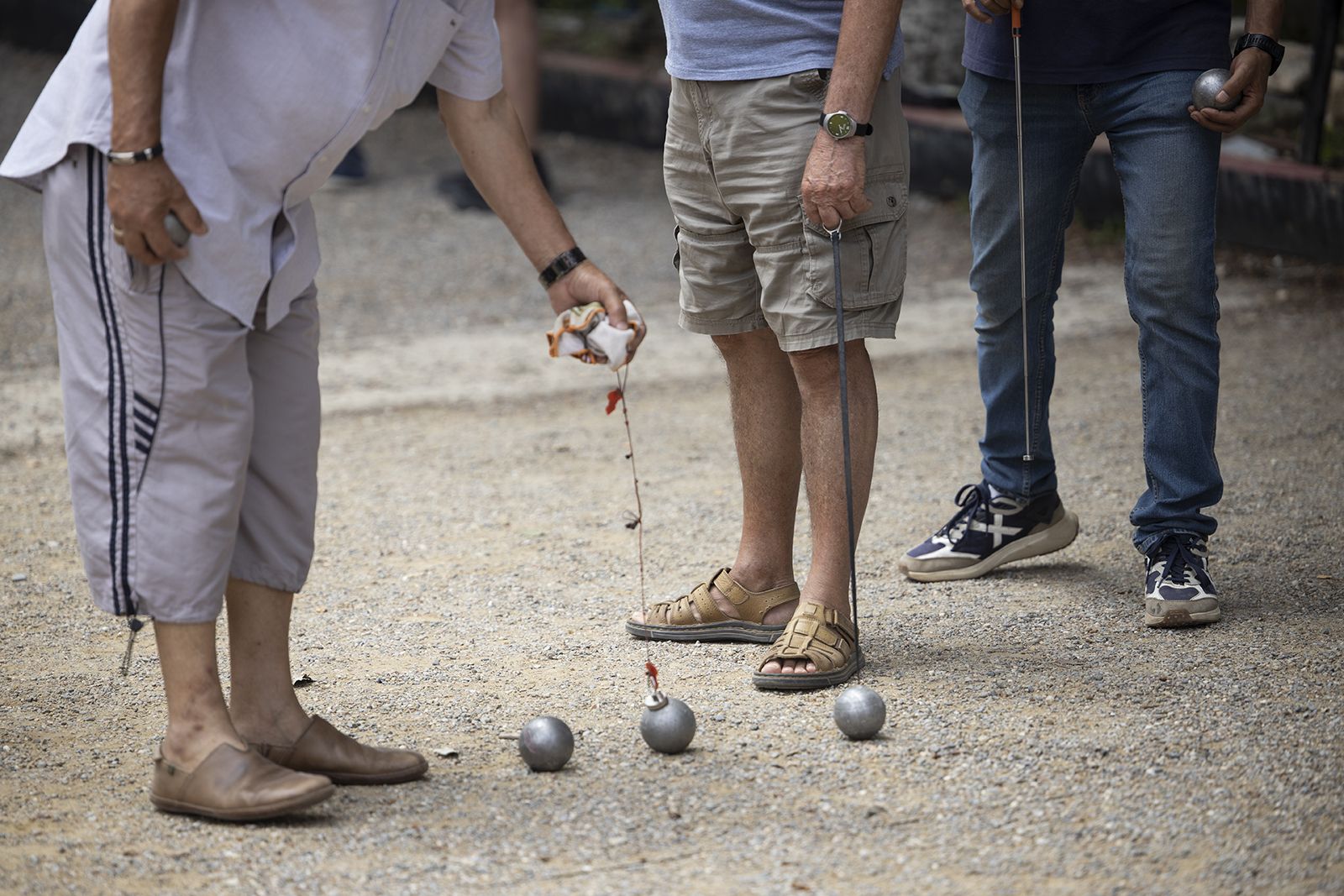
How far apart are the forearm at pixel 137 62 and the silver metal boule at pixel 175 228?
4.7 inches

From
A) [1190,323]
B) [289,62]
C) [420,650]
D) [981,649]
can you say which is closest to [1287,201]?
[1190,323]

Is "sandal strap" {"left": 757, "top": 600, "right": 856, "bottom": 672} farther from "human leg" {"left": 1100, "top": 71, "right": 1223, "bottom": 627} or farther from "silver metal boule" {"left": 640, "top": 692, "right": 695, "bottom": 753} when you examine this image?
"human leg" {"left": 1100, "top": 71, "right": 1223, "bottom": 627}

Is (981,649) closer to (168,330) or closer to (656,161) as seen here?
(168,330)

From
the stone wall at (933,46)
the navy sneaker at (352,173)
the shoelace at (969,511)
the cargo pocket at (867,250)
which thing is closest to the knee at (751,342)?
the cargo pocket at (867,250)

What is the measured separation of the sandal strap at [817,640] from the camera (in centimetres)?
335

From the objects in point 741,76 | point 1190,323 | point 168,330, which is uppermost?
point 741,76

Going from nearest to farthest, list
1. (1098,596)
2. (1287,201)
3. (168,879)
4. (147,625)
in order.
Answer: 1. (168,879)
2. (1098,596)
3. (147,625)
4. (1287,201)

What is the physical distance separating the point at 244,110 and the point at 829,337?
1.32m

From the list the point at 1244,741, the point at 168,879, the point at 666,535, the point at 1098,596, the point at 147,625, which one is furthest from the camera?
the point at 666,535

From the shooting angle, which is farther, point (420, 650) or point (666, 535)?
point (666, 535)

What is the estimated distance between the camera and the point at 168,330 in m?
2.62

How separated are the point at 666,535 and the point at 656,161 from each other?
7.20 metres

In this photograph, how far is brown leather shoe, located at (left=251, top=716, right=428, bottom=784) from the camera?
2.91 meters

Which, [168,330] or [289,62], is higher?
[289,62]
